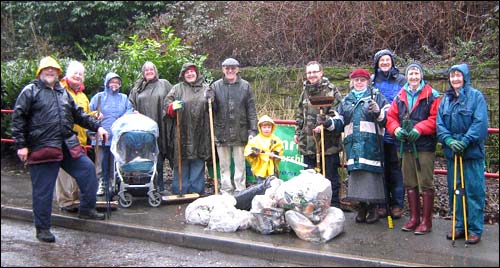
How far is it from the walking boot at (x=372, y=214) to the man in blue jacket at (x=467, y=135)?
3.87ft

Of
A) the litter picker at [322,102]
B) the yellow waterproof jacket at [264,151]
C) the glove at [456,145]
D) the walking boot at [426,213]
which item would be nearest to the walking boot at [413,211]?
the walking boot at [426,213]

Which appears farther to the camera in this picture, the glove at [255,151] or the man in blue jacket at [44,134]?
the glove at [255,151]

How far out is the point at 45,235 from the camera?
713cm

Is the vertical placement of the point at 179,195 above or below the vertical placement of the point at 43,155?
below

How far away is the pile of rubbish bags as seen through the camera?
267 inches

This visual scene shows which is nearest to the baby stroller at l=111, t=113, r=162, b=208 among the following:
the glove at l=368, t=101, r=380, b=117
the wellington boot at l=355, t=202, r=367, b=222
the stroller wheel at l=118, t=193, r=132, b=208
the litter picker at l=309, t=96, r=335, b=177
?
the stroller wheel at l=118, t=193, r=132, b=208

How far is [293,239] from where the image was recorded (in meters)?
6.84

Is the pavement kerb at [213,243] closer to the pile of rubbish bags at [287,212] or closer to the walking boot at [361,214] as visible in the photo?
the pile of rubbish bags at [287,212]

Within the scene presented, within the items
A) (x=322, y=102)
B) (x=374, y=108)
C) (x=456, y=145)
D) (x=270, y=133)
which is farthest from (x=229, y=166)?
(x=456, y=145)

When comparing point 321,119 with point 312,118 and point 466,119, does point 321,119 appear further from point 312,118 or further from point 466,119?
point 466,119

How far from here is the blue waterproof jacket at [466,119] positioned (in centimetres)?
626

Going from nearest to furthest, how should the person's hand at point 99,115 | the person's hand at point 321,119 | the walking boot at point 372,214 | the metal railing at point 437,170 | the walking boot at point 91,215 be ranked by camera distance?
the metal railing at point 437,170 → the person's hand at point 321,119 → the walking boot at point 372,214 → the walking boot at point 91,215 → the person's hand at point 99,115

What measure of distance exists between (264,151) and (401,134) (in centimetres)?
205

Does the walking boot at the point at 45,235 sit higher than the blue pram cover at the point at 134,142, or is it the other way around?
the blue pram cover at the point at 134,142
